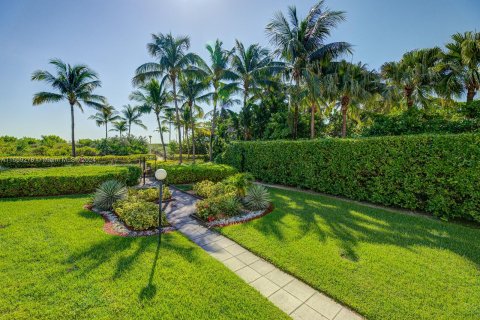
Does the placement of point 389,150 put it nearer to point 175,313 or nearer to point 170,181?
point 175,313

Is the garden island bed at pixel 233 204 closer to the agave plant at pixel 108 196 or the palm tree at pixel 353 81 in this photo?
the agave plant at pixel 108 196

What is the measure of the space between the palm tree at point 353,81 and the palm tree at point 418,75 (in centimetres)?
130

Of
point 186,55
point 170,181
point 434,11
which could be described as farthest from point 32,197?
point 434,11

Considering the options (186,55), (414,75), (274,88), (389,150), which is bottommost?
(389,150)

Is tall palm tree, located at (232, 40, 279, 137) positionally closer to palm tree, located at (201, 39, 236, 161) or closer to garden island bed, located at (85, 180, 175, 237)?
palm tree, located at (201, 39, 236, 161)

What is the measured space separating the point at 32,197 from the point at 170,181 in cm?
548

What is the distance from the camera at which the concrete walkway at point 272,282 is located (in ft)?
9.22

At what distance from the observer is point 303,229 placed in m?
5.46

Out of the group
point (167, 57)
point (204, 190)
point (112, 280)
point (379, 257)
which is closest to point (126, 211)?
point (112, 280)

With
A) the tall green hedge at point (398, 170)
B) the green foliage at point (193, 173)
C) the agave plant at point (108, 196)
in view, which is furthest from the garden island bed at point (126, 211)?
the tall green hedge at point (398, 170)

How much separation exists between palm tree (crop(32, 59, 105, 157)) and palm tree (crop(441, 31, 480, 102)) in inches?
1054

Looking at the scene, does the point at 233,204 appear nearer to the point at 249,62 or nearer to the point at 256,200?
the point at 256,200

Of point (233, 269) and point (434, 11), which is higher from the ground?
point (434, 11)

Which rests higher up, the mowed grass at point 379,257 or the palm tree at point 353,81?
the palm tree at point 353,81
